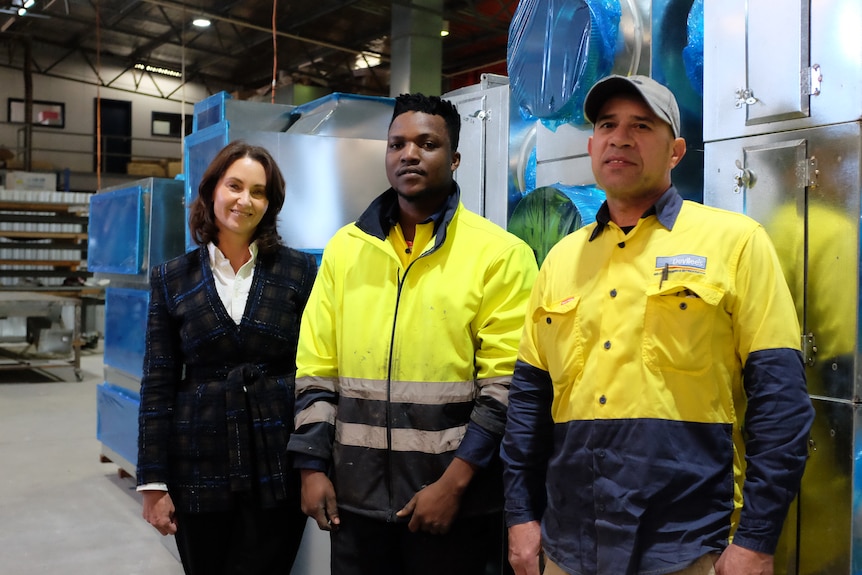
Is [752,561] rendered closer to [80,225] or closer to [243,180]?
[243,180]

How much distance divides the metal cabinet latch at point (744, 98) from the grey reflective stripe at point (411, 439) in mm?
892

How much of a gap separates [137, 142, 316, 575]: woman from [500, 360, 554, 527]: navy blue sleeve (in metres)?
0.66

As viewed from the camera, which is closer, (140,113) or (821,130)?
(821,130)

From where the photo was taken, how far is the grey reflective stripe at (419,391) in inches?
61.4

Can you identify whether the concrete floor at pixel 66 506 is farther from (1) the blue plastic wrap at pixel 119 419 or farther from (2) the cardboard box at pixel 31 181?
(2) the cardboard box at pixel 31 181

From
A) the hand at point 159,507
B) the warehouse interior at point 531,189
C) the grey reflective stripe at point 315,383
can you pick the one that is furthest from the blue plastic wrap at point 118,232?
the grey reflective stripe at point 315,383

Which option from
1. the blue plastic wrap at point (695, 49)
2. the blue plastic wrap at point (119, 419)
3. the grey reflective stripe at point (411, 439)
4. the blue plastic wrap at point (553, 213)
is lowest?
the blue plastic wrap at point (119, 419)

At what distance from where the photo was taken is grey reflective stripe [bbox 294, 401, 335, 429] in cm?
162

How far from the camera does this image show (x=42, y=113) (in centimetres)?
1454

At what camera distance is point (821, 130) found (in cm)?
148

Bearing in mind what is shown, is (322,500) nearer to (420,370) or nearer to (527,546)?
(420,370)

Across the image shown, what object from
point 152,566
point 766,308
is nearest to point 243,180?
point 766,308

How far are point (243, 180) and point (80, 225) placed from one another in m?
8.89

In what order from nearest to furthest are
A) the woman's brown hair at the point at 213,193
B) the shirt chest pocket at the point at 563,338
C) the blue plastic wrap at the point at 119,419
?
the shirt chest pocket at the point at 563,338 < the woman's brown hair at the point at 213,193 < the blue plastic wrap at the point at 119,419
